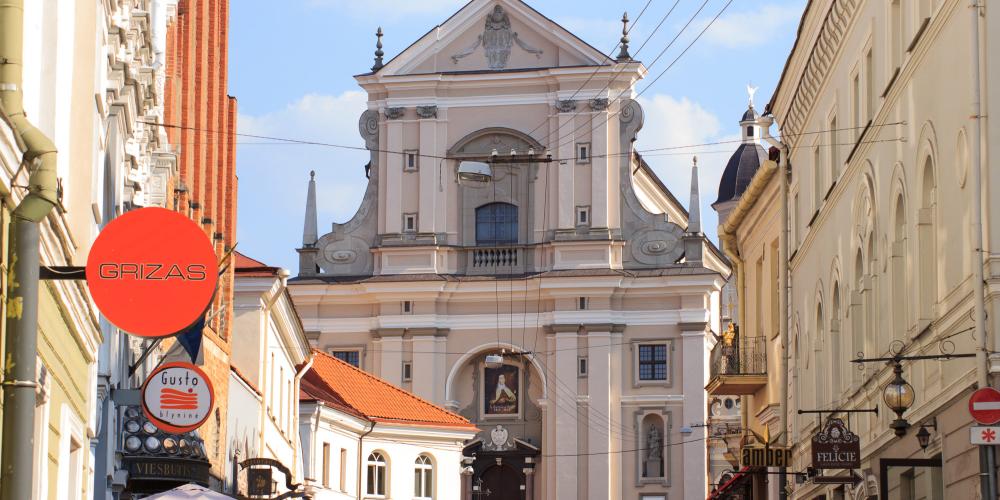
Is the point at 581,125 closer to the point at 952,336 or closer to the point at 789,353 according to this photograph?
the point at 789,353

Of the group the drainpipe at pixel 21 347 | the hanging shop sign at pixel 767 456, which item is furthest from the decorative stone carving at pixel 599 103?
the drainpipe at pixel 21 347

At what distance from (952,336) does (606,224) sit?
4210 centimetres

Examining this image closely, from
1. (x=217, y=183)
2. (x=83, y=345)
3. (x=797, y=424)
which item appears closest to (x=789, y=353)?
(x=797, y=424)

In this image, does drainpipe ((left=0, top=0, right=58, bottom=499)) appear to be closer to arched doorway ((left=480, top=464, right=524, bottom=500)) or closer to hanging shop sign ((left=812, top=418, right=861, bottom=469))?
hanging shop sign ((left=812, top=418, right=861, bottom=469))

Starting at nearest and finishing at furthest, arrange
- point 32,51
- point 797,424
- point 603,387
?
point 32,51, point 797,424, point 603,387

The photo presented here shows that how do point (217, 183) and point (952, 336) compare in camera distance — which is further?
point (217, 183)

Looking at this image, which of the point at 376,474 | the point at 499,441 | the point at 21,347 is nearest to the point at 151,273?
the point at 21,347

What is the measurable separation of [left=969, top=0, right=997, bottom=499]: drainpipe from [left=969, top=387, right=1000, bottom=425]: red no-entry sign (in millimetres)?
A: 683

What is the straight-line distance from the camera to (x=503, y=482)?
59562 mm

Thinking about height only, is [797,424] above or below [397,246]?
below

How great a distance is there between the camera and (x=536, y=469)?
59094mm

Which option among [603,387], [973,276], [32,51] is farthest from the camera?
[603,387]

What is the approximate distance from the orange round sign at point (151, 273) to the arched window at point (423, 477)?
136 feet

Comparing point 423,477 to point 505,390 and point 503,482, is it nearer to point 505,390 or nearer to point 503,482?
point 503,482
